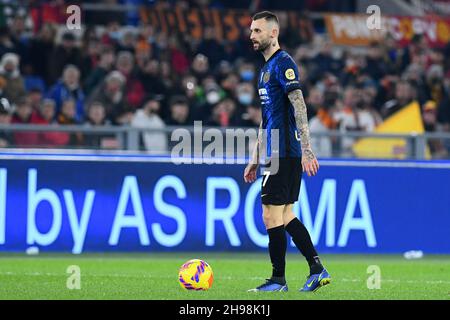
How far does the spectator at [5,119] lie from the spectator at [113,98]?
148cm

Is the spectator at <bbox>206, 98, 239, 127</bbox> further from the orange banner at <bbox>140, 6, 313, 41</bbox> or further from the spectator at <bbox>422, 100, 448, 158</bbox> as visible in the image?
the orange banner at <bbox>140, 6, 313, 41</bbox>

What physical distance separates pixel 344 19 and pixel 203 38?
4158 mm

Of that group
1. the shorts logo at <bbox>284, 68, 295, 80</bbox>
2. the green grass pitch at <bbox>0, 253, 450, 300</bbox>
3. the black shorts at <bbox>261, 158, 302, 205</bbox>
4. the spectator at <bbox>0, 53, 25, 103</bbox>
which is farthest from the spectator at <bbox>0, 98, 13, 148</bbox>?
the shorts logo at <bbox>284, 68, 295, 80</bbox>

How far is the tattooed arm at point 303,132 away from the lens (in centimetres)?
1023

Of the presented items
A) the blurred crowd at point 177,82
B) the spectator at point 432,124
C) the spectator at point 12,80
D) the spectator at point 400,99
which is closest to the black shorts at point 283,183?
the blurred crowd at point 177,82

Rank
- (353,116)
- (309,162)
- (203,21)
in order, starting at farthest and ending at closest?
(203,21) → (353,116) → (309,162)

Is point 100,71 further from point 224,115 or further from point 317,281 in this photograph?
point 317,281

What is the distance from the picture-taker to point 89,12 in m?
23.5

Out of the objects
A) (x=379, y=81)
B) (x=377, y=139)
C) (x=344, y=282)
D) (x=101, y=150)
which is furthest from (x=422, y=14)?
(x=344, y=282)

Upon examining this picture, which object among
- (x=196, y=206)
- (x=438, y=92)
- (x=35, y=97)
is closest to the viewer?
(x=196, y=206)

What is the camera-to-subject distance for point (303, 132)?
406 inches

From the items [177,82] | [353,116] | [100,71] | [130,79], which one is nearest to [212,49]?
[177,82]

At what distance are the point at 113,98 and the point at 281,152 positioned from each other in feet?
26.4

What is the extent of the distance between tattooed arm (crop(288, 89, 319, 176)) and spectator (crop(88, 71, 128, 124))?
7575 mm
